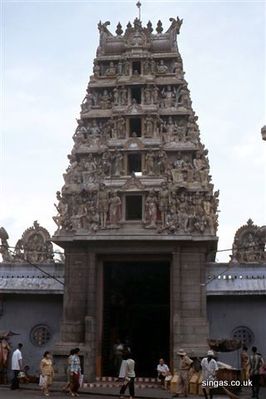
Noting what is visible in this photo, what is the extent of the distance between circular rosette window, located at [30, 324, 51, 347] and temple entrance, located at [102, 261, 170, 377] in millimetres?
3139

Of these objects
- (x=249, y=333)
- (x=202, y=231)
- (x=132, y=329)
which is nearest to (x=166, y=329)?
(x=132, y=329)

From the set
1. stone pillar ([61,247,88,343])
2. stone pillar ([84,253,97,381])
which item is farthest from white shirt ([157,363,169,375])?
stone pillar ([61,247,88,343])

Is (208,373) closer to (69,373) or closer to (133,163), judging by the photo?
(69,373)

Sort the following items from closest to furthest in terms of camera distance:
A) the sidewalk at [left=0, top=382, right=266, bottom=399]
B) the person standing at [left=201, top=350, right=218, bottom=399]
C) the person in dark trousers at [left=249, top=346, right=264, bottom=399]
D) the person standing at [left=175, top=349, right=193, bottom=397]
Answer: the person standing at [left=201, top=350, right=218, bottom=399], the person in dark trousers at [left=249, top=346, right=264, bottom=399], the person standing at [left=175, top=349, right=193, bottom=397], the sidewalk at [left=0, top=382, right=266, bottom=399]

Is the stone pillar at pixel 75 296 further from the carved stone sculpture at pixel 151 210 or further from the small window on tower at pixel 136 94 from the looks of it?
the small window on tower at pixel 136 94

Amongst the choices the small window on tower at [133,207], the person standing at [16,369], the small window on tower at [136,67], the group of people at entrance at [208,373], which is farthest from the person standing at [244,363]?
the small window on tower at [136,67]

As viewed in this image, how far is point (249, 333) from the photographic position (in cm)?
2822

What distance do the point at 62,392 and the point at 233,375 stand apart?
20.3ft

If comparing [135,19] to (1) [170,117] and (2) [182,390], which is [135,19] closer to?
(1) [170,117]

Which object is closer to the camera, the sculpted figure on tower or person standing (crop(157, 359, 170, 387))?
person standing (crop(157, 359, 170, 387))

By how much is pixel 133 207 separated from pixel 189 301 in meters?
4.93

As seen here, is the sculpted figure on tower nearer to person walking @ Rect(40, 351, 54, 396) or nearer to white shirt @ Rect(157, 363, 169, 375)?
white shirt @ Rect(157, 363, 169, 375)

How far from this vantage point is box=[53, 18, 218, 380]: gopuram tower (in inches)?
1065

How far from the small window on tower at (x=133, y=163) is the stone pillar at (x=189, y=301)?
15.8 feet
